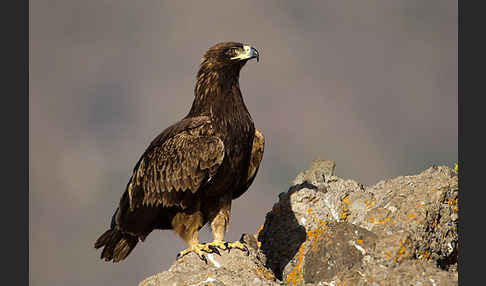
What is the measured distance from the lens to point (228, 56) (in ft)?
34.0

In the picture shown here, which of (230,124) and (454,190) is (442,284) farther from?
(230,124)

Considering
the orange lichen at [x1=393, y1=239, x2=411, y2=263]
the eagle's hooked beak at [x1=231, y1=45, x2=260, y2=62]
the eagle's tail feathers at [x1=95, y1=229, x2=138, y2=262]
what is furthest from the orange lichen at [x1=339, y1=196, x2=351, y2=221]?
the eagle's tail feathers at [x1=95, y1=229, x2=138, y2=262]

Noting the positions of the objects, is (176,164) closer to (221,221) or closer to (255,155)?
(221,221)

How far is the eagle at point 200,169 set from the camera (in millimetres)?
9797

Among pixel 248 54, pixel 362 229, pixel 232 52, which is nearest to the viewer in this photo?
pixel 362 229

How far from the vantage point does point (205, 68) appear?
10531mm

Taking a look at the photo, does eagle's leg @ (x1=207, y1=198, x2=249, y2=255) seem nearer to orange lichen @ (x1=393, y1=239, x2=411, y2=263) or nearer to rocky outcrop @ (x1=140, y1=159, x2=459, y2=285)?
rocky outcrop @ (x1=140, y1=159, x2=459, y2=285)

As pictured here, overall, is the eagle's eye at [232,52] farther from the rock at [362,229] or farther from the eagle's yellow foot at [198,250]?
the eagle's yellow foot at [198,250]

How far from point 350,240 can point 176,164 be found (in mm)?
3041

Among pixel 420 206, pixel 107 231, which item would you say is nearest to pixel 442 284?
pixel 420 206

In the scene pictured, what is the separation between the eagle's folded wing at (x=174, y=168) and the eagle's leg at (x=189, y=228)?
349 millimetres

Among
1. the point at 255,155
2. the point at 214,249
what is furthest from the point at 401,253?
the point at 255,155

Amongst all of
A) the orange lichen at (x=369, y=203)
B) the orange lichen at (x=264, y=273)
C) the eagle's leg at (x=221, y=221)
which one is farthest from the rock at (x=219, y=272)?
the orange lichen at (x=369, y=203)

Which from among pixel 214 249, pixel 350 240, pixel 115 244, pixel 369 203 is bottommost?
pixel 115 244
